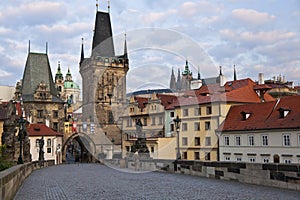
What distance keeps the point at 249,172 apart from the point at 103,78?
2643 inches

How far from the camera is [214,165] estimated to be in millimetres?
17031

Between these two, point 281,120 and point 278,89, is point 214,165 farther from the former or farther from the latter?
point 278,89

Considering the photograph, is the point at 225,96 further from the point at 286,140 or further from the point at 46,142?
the point at 46,142

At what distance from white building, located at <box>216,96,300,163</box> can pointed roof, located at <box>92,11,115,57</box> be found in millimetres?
44942

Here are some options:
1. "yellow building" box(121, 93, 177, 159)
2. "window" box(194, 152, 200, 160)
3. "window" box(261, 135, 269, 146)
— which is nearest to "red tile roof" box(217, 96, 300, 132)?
"window" box(261, 135, 269, 146)

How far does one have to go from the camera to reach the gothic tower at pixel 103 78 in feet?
250

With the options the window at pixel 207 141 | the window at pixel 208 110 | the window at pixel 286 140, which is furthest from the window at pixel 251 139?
the window at pixel 208 110

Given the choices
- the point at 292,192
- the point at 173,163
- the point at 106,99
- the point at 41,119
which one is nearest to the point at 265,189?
the point at 292,192

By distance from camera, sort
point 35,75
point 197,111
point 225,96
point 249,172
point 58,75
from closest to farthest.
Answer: point 249,172, point 225,96, point 197,111, point 35,75, point 58,75

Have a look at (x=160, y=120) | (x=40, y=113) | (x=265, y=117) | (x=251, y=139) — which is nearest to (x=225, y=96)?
(x=265, y=117)

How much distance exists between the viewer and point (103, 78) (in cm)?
7969

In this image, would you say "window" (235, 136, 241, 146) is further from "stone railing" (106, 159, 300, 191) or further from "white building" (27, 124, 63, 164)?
"white building" (27, 124, 63, 164)

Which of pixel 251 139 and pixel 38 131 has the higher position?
pixel 38 131

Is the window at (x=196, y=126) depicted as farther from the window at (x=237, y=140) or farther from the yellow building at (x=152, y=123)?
the window at (x=237, y=140)
